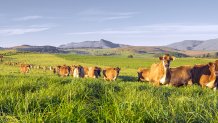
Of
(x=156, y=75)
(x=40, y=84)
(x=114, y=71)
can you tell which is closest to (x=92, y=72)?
(x=114, y=71)

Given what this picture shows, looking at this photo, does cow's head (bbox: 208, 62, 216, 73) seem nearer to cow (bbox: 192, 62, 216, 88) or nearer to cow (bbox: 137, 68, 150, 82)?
cow (bbox: 192, 62, 216, 88)

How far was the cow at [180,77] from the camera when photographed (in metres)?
20.0

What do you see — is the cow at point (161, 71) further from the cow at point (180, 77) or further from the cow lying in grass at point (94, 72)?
the cow lying in grass at point (94, 72)

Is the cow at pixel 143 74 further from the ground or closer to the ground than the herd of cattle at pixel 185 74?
closer to the ground

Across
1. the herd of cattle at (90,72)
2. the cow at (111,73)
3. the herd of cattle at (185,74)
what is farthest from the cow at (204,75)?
the cow at (111,73)

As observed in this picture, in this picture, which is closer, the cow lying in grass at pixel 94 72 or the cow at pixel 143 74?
the cow at pixel 143 74

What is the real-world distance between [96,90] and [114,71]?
20822 millimetres

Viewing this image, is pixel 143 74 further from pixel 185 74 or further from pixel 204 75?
pixel 204 75

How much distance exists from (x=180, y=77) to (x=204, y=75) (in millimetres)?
1326

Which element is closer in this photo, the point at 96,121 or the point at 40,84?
the point at 96,121

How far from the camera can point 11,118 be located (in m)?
5.71

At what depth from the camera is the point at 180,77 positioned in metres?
20.3

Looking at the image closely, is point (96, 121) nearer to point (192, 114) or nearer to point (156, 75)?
point (192, 114)

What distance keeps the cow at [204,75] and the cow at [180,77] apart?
297 millimetres
